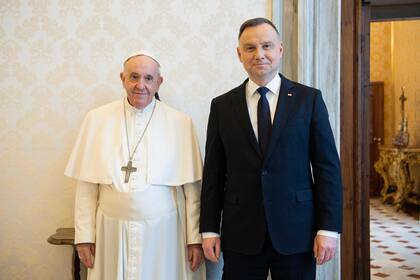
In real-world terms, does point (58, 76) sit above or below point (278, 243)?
above

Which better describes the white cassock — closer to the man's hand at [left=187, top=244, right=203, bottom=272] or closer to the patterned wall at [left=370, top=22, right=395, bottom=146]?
the man's hand at [left=187, top=244, right=203, bottom=272]

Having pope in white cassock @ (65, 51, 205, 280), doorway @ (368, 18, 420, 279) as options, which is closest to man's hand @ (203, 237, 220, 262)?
pope in white cassock @ (65, 51, 205, 280)

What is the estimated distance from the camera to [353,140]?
9.68ft

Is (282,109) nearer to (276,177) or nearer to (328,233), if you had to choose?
(276,177)

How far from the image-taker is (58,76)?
117 inches

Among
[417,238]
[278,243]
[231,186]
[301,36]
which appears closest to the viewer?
[278,243]

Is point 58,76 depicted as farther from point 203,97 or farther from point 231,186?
point 231,186

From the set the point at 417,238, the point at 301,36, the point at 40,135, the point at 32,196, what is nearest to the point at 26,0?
the point at 40,135

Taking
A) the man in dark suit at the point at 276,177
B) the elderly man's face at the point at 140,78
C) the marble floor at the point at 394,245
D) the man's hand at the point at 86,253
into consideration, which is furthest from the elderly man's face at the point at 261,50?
the marble floor at the point at 394,245

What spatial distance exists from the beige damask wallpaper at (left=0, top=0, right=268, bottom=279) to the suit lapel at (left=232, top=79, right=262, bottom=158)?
2.75 ft

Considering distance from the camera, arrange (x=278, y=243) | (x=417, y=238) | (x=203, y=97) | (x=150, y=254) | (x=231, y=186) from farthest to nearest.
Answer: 1. (x=417, y=238)
2. (x=203, y=97)
3. (x=150, y=254)
4. (x=231, y=186)
5. (x=278, y=243)

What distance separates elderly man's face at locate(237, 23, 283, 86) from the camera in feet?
6.41

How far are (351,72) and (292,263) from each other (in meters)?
1.50

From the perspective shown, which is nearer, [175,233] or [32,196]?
[175,233]
